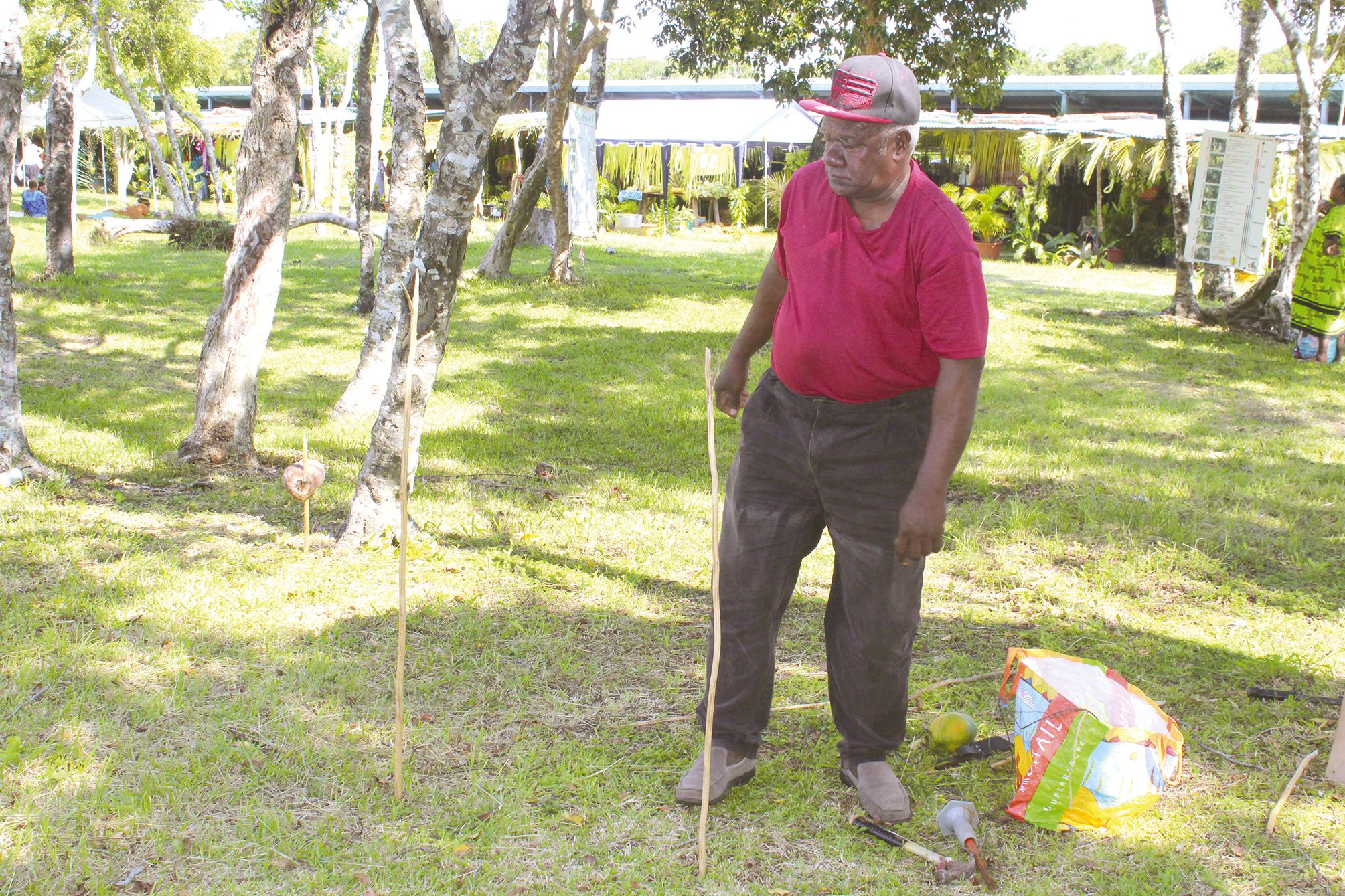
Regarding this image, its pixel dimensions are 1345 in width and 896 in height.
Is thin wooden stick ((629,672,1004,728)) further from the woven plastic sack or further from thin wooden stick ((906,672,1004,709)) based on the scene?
the woven plastic sack

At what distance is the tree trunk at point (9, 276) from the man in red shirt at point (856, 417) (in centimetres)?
423

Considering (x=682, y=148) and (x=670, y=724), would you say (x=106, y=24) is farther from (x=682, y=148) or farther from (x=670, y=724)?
(x=670, y=724)

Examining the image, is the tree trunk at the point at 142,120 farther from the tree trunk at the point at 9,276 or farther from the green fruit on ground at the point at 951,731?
the green fruit on ground at the point at 951,731

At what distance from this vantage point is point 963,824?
124 inches

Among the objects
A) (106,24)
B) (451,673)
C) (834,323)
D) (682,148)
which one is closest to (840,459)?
(834,323)

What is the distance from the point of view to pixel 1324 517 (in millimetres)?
6223

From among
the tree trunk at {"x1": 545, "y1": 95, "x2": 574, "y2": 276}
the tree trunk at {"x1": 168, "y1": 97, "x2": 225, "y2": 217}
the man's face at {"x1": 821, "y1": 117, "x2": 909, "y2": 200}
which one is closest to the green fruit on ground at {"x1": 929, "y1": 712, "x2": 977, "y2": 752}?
the man's face at {"x1": 821, "y1": 117, "x2": 909, "y2": 200}

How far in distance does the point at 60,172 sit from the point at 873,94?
502 inches

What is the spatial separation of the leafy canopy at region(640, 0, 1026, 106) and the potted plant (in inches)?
406

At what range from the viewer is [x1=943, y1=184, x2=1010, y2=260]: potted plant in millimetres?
22797

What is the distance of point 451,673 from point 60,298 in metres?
10.6

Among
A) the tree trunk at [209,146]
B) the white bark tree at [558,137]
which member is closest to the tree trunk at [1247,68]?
the white bark tree at [558,137]

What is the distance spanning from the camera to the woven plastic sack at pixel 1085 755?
3.23 m

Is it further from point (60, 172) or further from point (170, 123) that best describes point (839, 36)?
point (170, 123)
